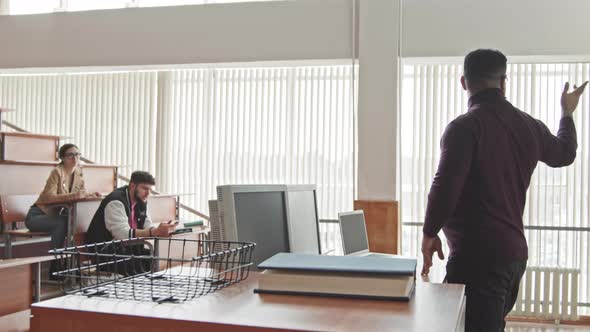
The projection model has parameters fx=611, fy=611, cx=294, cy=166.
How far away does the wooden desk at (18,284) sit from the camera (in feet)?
10.2

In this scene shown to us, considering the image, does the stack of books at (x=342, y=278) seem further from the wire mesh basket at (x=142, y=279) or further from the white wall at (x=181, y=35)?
the white wall at (x=181, y=35)

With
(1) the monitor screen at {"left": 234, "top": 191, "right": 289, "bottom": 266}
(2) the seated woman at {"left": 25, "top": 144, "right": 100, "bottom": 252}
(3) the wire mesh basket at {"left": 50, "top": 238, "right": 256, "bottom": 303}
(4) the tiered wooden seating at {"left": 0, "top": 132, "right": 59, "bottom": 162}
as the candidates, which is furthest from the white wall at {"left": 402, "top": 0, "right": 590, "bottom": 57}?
(3) the wire mesh basket at {"left": 50, "top": 238, "right": 256, "bottom": 303}

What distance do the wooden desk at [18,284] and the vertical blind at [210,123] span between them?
3.16 m

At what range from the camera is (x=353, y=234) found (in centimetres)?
305

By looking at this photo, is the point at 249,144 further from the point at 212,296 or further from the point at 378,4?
the point at 212,296

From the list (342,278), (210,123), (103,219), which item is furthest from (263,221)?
(210,123)

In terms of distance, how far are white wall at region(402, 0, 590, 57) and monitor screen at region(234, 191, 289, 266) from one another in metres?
3.37

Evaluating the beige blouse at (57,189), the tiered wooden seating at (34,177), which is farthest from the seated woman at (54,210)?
the tiered wooden seating at (34,177)

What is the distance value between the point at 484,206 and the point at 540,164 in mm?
4063

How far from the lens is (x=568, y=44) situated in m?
4.75

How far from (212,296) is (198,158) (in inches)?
213

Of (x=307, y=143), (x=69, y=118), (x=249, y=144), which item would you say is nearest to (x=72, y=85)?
(x=69, y=118)

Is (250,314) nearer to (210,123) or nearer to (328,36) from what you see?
(328,36)

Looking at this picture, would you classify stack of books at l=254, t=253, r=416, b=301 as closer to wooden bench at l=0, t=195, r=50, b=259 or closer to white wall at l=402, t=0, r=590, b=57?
white wall at l=402, t=0, r=590, b=57
